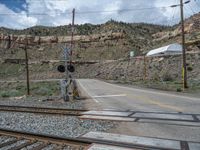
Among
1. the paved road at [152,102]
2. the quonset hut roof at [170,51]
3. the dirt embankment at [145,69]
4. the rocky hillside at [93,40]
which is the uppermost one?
the rocky hillside at [93,40]

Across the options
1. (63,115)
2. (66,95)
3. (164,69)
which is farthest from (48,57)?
(63,115)

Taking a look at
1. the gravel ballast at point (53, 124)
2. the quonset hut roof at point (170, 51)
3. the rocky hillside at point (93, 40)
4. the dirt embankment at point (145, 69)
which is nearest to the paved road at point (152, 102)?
the gravel ballast at point (53, 124)

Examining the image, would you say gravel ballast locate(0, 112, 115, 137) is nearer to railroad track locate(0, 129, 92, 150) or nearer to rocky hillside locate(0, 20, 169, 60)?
railroad track locate(0, 129, 92, 150)

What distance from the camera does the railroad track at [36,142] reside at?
839 cm

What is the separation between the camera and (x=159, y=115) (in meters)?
13.1

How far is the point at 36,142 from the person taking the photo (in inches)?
357

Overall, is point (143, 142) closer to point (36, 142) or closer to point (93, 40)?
point (36, 142)

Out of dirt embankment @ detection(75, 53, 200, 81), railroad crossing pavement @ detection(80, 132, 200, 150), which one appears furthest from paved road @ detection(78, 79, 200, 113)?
dirt embankment @ detection(75, 53, 200, 81)

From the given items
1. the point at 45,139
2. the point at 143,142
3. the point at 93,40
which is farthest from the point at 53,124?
the point at 93,40

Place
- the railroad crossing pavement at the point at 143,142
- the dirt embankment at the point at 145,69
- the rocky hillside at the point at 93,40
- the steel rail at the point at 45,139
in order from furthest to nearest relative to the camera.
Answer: the rocky hillside at the point at 93,40, the dirt embankment at the point at 145,69, the steel rail at the point at 45,139, the railroad crossing pavement at the point at 143,142

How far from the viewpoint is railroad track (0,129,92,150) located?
8.39 m

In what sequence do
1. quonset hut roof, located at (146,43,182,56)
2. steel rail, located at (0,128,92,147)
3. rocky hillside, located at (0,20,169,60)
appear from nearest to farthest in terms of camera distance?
steel rail, located at (0,128,92,147) < quonset hut roof, located at (146,43,182,56) < rocky hillside, located at (0,20,169,60)

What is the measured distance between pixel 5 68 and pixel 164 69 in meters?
54.8

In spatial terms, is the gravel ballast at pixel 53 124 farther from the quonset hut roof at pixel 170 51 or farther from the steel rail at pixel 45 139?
the quonset hut roof at pixel 170 51
